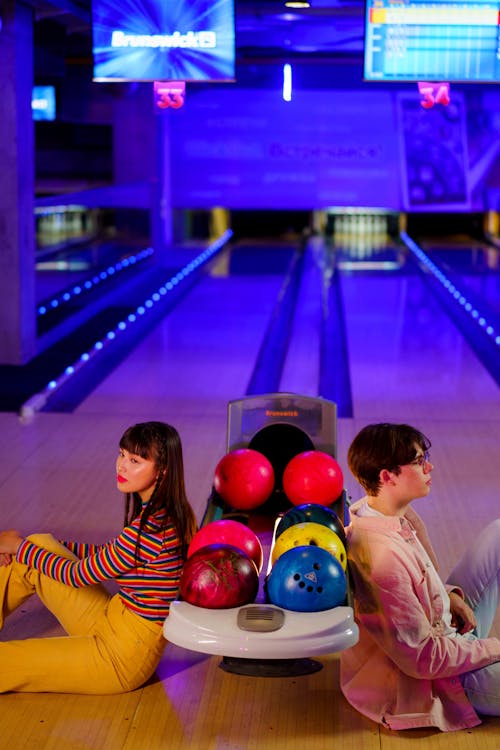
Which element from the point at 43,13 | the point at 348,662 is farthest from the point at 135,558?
the point at 43,13

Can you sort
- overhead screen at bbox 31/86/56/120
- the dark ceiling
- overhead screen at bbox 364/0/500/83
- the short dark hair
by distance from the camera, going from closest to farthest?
the short dark hair
overhead screen at bbox 364/0/500/83
the dark ceiling
overhead screen at bbox 31/86/56/120

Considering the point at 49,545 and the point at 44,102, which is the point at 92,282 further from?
the point at 49,545

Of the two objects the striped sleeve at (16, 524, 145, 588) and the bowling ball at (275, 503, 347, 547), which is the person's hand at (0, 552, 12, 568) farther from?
the bowling ball at (275, 503, 347, 547)

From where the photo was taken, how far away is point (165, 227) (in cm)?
1316

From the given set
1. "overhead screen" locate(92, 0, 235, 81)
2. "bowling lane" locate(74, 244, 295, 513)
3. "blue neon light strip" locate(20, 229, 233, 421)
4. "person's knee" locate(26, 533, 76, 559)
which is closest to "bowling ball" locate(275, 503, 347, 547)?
"person's knee" locate(26, 533, 76, 559)

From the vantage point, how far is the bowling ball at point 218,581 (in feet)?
7.29

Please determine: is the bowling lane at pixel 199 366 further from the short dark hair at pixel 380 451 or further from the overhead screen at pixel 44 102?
the overhead screen at pixel 44 102

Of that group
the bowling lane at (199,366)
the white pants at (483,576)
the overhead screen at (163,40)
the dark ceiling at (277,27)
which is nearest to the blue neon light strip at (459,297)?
the bowling lane at (199,366)

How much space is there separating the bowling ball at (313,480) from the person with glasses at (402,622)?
53 cm

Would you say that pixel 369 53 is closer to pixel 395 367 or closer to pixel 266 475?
pixel 395 367

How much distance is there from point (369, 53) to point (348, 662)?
14.9ft

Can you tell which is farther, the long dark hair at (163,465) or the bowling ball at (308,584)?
the long dark hair at (163,465)

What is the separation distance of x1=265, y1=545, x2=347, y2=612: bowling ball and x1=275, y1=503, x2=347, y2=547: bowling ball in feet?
0.85

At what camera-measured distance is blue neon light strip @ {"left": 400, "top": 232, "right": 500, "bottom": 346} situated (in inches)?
315
